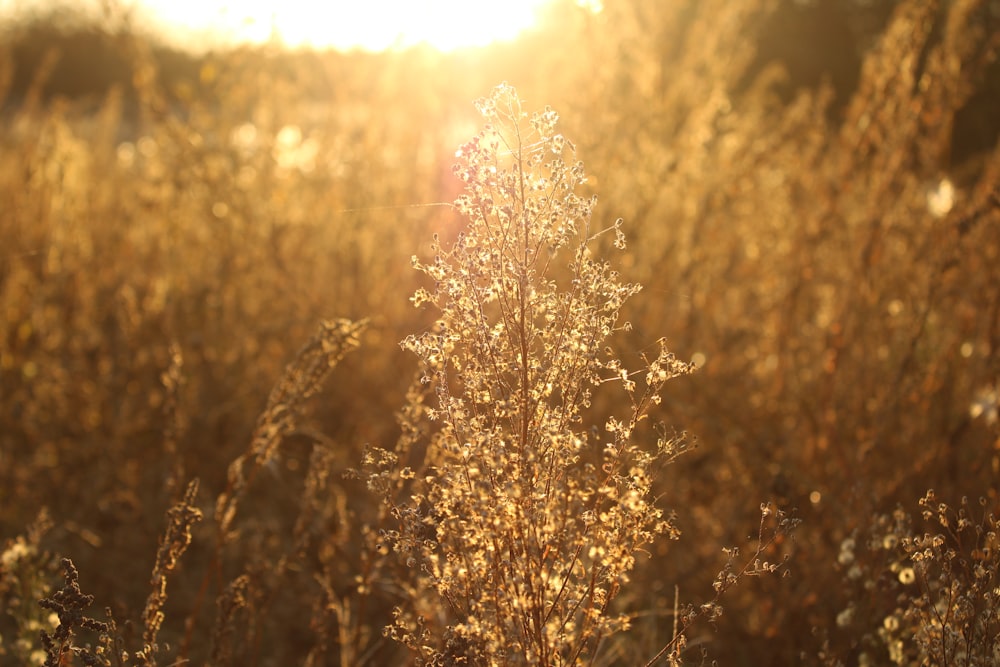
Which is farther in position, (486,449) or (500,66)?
(500,66)

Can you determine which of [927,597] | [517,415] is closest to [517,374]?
[517,415]

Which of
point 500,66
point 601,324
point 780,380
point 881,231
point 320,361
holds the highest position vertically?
point 500,66

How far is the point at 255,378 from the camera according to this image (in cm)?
328

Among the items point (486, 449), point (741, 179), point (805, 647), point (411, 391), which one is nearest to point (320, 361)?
point (411, 391)

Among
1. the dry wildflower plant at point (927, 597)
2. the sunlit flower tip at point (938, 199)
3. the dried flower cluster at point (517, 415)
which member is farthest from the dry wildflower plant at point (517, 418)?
the sunlit flower tip at point (938, 199)

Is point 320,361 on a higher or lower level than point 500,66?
lower

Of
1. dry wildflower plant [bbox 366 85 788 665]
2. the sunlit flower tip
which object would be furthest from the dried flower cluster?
the sunlit flower tip

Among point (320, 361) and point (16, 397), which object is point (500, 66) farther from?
point (320, 361)

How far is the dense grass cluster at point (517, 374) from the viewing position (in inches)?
48.0

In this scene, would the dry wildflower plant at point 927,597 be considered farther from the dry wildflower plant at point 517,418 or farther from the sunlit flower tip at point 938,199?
the sunlit flower tip at point 938,199

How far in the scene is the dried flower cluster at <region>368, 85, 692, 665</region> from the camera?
3.82 feet

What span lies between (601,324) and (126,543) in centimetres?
201

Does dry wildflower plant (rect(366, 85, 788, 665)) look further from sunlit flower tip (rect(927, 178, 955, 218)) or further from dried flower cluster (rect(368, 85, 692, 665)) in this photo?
sunlit flower tip (rect(927, 178, 955, 218))

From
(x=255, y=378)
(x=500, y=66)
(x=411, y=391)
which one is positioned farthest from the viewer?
(x=500, y=66)
